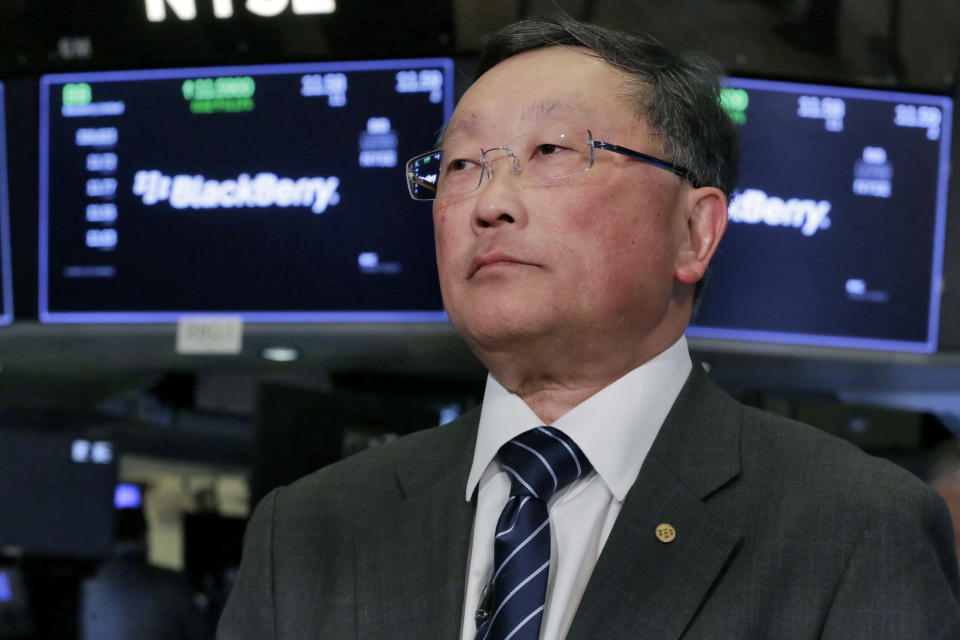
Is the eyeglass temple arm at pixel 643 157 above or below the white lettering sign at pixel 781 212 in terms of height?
above

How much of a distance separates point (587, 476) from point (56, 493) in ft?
3.89

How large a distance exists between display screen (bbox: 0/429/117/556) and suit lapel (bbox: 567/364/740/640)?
117cm

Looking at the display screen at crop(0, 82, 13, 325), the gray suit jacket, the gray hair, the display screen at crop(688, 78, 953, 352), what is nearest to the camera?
the gray suit jacket

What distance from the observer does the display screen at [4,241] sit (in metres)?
1.92

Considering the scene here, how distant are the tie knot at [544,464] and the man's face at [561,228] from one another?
10cm

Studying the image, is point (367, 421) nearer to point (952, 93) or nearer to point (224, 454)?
point (224, 454)

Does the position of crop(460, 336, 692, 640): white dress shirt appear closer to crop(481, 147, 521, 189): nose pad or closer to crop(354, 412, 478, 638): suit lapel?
crop(354, 412, 478, 638): suit lapel

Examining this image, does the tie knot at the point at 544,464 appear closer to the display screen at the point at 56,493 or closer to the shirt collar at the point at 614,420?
the shirt collar at the point at 614,420

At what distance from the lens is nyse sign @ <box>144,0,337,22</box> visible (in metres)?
1.82

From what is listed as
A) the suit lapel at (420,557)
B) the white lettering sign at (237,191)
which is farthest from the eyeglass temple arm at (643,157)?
the white lettering sign at (237,191)

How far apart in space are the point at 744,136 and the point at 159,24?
3.22 ft

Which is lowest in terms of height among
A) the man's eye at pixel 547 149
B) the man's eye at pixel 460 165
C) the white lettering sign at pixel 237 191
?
the white lettering sign at pixel 237 191

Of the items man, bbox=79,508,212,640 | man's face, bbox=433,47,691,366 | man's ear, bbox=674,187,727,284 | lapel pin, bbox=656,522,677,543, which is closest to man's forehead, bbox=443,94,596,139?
man's face, bbox=433,47,691,366

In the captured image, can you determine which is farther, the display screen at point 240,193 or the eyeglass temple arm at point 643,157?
the display screen at point 240,193
